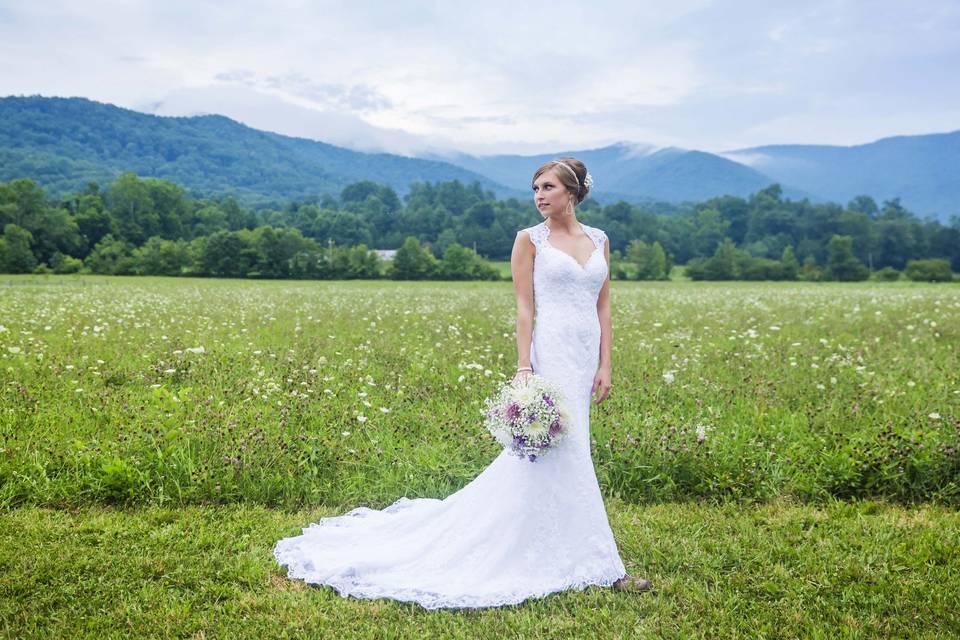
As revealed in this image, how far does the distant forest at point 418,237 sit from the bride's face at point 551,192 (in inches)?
2683

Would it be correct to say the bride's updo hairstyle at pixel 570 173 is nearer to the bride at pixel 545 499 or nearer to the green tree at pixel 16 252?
the bride at pixel 545 499

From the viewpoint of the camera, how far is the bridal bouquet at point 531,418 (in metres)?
4.21

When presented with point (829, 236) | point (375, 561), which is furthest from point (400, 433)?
point (829, 236)

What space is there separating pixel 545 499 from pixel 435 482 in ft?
6.36

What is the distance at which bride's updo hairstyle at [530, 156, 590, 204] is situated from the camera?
4578 millimetres

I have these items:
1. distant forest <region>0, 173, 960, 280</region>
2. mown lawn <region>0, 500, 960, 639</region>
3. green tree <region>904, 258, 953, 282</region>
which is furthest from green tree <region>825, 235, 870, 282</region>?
mown lawn <region>0, 500, 960, 639</region>

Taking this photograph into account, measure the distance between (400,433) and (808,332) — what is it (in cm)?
1130

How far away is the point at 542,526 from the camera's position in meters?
4.67

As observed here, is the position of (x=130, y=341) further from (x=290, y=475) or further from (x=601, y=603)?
(x=601, y=603)

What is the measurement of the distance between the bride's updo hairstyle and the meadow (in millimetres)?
2833

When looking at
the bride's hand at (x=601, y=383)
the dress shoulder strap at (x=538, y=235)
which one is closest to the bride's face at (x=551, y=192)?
the dress shoulder strap at (x=538, y=235)

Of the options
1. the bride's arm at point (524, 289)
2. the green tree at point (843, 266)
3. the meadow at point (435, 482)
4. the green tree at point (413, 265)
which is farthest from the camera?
the green tree at point (843, 266)

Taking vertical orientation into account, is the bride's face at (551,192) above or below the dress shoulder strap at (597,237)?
above

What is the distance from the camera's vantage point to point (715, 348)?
1244cm
